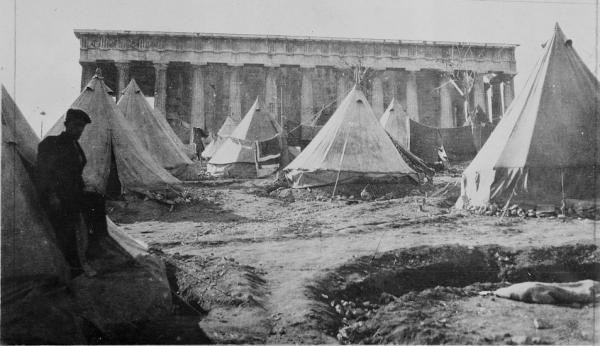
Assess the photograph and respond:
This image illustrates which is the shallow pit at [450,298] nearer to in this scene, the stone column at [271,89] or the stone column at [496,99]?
the stone column at [271,89]

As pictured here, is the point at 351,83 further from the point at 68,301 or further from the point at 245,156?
the point at 68,301

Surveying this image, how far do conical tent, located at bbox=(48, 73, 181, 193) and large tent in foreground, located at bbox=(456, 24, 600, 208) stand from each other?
6.84m

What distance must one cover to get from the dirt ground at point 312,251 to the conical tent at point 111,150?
0.53m

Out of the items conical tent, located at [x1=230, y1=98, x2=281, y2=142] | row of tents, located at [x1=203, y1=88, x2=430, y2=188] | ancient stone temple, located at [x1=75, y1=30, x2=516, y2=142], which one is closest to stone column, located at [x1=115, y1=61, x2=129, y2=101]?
ancient stone temple, located at [x1=75, y1=30, x2=516, y2=142]

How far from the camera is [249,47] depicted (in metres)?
34.6

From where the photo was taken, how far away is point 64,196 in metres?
3.84

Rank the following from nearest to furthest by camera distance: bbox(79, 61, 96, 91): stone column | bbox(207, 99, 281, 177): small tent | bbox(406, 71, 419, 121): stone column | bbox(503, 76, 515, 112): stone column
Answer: bbox(207, 99, 281, 177): small tent
bbox(79, 61, 96, 91): stone column
bbox(406, 71, 419, 121): stone column
bbox(503, 76, 515, 112): stone column

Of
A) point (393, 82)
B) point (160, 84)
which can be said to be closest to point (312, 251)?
point (160, 84)

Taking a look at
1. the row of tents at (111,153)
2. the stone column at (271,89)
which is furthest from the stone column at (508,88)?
the row of tents at (111,153)

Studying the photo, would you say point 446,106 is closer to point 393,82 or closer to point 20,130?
point 393,82

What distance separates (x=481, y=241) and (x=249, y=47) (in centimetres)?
3097

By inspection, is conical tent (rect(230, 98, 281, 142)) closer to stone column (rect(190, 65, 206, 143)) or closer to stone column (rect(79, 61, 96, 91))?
stone column (rect(190, 65, 206, 143))

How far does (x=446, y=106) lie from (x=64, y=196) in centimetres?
3598

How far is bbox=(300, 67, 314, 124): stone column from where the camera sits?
116ft
